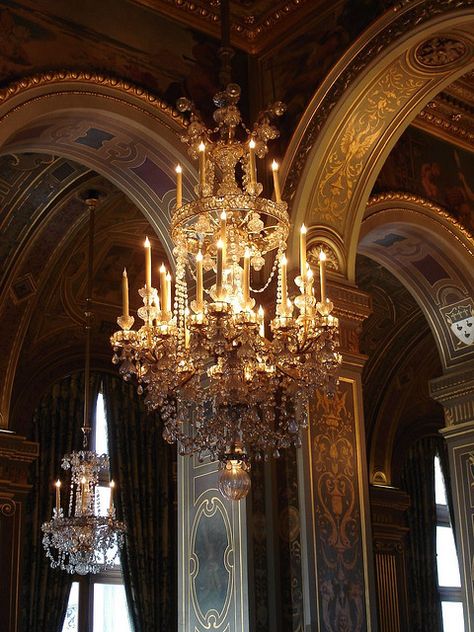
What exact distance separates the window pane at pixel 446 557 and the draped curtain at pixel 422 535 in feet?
0.98

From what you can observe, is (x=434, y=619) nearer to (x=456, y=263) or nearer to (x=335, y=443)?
(x=456, y=263)

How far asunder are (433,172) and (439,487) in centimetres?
775

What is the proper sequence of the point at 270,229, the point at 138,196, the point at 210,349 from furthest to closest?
1. the point at 138,196
2. the point at 270,229
3. the point at 210,349

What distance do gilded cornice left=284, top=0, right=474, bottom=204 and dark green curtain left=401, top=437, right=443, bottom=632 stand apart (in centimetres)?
891

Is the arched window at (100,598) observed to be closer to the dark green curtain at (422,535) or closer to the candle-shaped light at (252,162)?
the dark green curtain at (422,535)

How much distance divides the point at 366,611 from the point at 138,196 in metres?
3.45

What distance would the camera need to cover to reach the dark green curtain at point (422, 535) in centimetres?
1545

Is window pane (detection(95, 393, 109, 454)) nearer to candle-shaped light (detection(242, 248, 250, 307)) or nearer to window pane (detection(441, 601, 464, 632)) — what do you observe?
window pane (detection(441, 601, 464, 632))

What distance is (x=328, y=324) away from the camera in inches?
218

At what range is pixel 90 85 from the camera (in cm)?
712

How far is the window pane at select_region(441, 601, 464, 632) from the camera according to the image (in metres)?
→ 15.8

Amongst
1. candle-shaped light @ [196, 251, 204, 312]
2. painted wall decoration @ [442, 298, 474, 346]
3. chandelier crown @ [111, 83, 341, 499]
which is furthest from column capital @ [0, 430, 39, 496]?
candle-shaped light @ [196, 251, 204, 312]

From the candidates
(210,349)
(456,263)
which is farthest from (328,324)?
(456,263)

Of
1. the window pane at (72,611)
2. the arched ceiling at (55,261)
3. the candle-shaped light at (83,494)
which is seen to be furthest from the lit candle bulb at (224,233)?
the window pane at (72,611)
